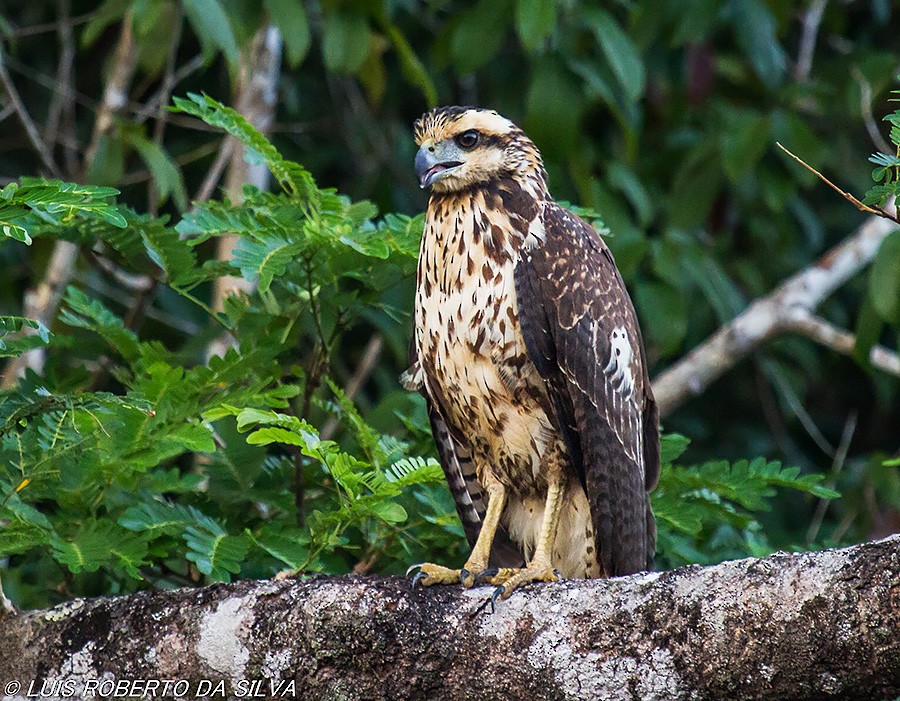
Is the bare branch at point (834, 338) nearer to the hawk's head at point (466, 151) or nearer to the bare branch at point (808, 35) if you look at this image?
the bare branch at point (808, 35)

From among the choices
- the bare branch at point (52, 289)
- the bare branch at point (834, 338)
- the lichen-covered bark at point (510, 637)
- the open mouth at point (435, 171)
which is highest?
the bare branch at point (834, 338)

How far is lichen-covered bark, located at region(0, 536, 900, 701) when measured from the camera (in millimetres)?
2270

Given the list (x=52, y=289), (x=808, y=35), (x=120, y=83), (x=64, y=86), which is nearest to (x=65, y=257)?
(x=52, y=289)

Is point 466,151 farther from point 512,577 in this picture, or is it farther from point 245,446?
point 512,577

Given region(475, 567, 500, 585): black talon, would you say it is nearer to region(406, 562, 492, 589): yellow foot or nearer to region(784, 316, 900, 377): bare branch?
region(406, 562, 492, 589): yellow foot

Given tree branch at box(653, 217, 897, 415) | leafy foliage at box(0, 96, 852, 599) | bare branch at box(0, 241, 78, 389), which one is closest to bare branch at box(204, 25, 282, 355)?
bare branch at box(0, 241, 78, 389)

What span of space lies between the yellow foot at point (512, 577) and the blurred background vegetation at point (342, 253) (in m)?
0.32

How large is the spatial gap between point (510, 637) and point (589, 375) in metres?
1.14

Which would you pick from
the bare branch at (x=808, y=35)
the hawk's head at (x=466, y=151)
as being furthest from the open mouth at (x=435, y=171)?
the bare branch at (x=808, y=35)

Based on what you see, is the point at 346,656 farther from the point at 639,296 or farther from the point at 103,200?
the point at 639,296

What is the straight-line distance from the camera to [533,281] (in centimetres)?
363

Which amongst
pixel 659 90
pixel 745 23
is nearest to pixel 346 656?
pixel 745 23

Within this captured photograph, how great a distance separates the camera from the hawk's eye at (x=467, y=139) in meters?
3.88

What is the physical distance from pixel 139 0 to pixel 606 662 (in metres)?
3.05
